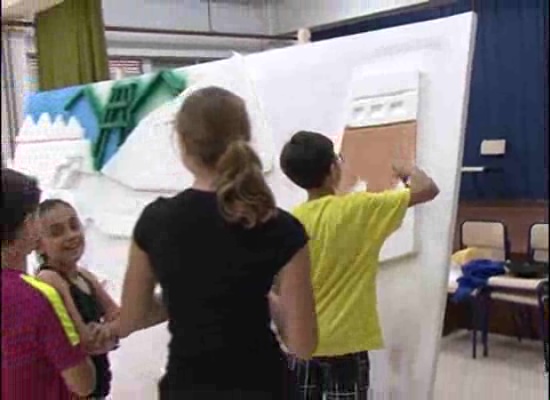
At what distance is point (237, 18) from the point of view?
144 inches

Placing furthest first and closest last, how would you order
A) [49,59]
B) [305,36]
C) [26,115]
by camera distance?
[49,59] < [26,115] < [305,36]

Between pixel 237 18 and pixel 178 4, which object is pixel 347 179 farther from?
pixel 178 4

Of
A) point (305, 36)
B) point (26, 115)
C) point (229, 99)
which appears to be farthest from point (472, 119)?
point (229, 99)

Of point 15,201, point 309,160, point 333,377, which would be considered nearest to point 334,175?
point 309,160

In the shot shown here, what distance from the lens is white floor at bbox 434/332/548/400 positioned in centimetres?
344

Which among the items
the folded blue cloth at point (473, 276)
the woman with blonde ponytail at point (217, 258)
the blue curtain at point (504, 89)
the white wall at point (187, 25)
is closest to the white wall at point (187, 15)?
the white wall at point (187, 25)

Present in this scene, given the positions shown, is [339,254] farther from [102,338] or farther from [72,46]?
[72,46]

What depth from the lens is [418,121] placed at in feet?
7.12

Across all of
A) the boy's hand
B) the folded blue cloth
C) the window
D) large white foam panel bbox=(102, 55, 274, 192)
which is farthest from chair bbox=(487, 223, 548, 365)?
the window

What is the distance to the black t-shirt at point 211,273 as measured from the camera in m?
1.22

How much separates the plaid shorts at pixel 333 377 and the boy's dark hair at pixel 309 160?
17.8 inches

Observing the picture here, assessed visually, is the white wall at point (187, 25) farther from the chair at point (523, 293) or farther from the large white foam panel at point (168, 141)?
the chair at point (523, 293)

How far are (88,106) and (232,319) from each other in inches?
87.9

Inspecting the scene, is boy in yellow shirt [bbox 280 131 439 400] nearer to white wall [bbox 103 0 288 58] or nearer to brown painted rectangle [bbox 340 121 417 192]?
brown painted rectangle [bbox 340 121 417 192]
